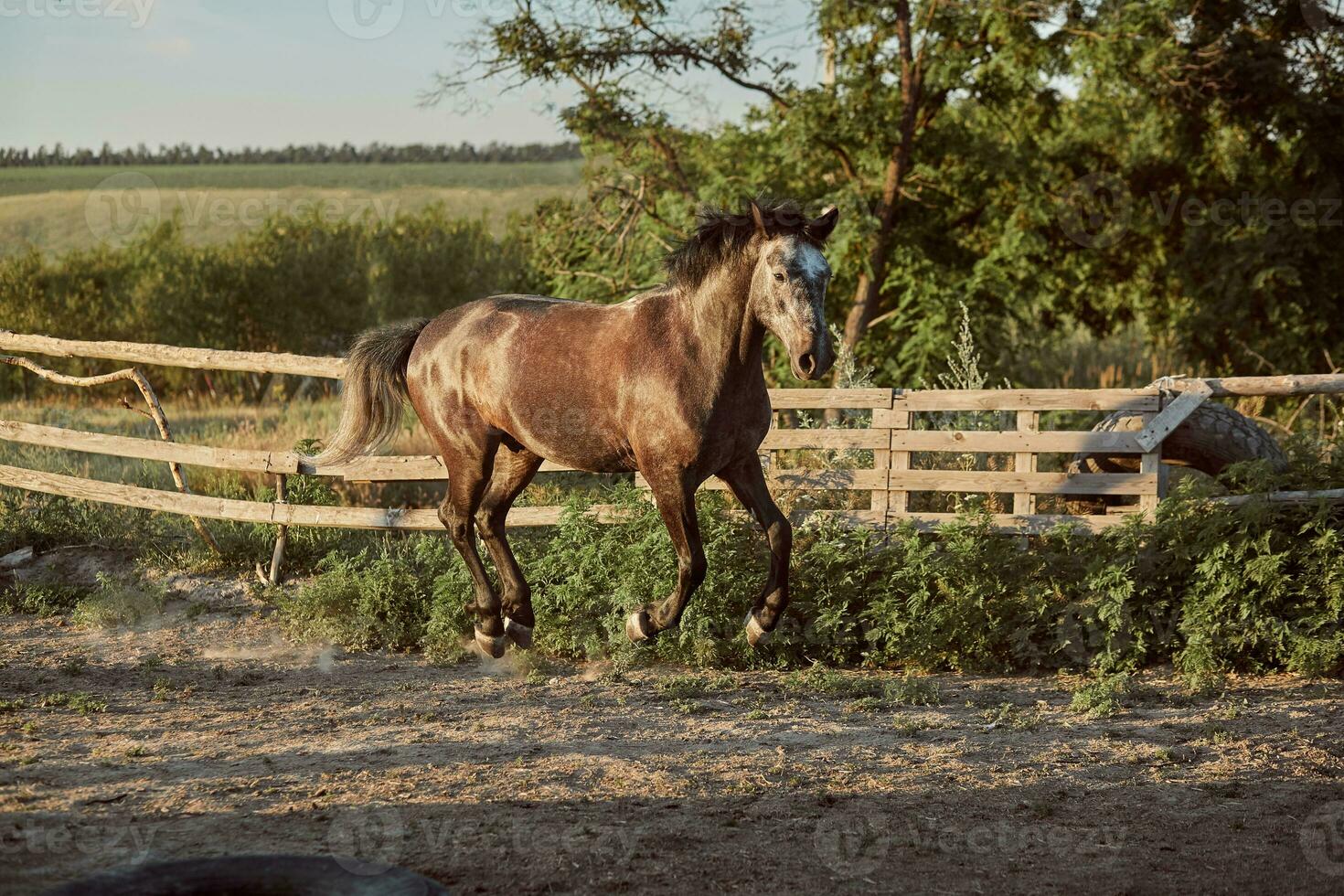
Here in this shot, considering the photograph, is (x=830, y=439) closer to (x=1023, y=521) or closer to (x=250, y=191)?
(x=1023, y=521)

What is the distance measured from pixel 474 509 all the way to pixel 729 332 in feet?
6.15

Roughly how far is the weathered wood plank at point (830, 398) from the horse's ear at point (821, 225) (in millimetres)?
2718

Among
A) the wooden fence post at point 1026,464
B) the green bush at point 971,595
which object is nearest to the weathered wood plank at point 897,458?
the green bush at point 971,595

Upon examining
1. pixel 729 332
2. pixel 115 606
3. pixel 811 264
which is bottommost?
pixel 115 606

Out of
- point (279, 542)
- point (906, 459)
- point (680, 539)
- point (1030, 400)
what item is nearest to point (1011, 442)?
point (1030, 400)

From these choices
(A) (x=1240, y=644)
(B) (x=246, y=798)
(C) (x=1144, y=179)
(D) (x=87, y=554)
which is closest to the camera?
(B) (x=246, y=798)

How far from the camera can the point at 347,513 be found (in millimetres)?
8648

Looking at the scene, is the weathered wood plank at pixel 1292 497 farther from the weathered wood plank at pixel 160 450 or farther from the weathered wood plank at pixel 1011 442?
the weathered wood plank at pixel 160 450

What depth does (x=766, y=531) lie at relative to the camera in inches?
232

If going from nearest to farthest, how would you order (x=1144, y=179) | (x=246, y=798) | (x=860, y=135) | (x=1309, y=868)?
(x=1309, y=868)
(x=246, y=798)
(x=860, y=135)
(x=1144, y=179)

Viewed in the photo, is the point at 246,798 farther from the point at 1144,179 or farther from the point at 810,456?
the point at 1144,179

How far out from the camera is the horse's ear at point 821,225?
533 cm

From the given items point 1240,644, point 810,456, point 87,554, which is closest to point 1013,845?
point 1240,644

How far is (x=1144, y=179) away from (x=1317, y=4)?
3.14 m
